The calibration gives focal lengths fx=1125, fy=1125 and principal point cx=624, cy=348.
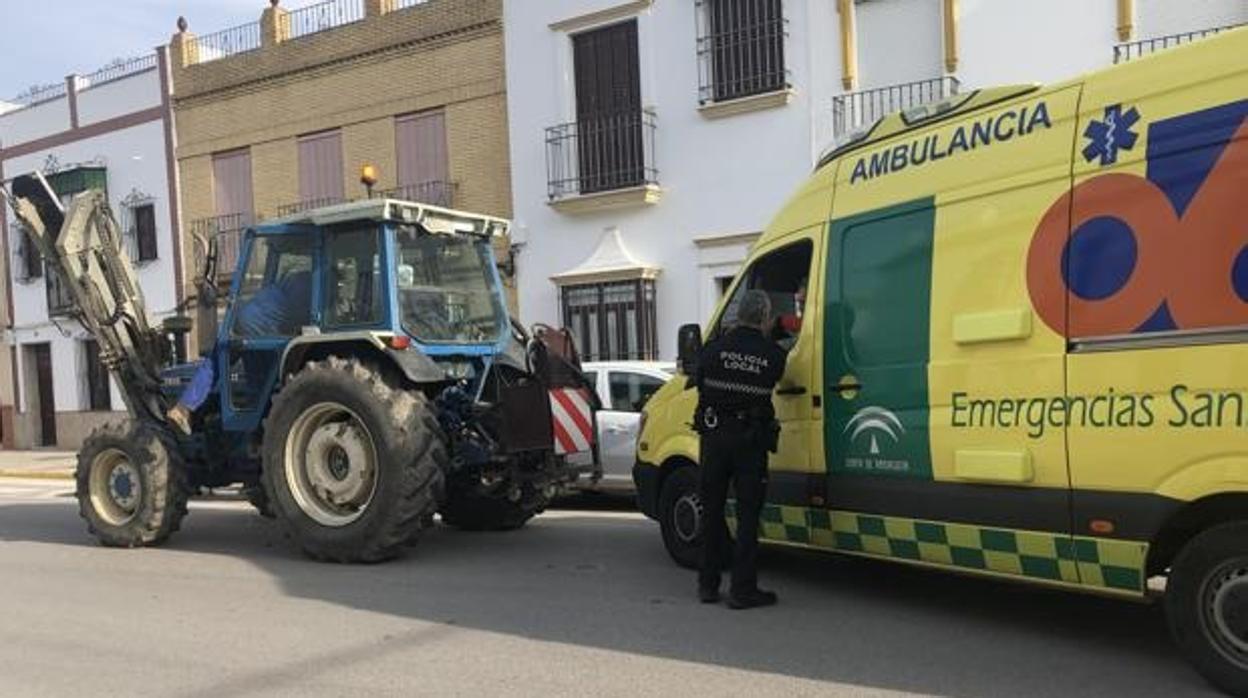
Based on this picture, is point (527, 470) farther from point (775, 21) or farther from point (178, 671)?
point (775, 21)

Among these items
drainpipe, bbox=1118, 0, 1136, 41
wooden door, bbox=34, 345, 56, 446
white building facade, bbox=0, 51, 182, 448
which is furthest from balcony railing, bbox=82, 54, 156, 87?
drainpipe, bbox=1118, 0, 1136, 41

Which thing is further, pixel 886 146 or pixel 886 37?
pixel 886 37

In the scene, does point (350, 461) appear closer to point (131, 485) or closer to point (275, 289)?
point (275, 289)

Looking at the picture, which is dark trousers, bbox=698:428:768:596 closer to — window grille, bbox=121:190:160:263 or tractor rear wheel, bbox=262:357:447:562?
tractor rear wheel, bbox=262:357:447:562

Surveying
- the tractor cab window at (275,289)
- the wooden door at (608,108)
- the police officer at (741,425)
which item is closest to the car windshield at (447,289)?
the tractor cab window at (275,289)

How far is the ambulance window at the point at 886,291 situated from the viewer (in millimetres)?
5805

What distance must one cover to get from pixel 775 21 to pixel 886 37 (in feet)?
4.95

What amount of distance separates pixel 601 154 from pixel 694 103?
1.63 m

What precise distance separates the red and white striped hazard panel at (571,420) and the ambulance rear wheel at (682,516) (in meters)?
1.31

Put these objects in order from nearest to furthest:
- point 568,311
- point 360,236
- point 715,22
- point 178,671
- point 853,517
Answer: point 178,671 → point 853,517 → point 360,236 → point 715,22 → point 568,311

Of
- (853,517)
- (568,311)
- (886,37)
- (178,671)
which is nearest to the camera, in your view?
(178,671)

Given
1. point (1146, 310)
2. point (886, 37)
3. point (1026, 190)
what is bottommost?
point (1146, 310)

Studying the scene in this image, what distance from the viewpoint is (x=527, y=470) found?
28.8ft

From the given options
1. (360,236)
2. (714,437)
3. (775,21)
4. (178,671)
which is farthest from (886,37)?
(178,671)
